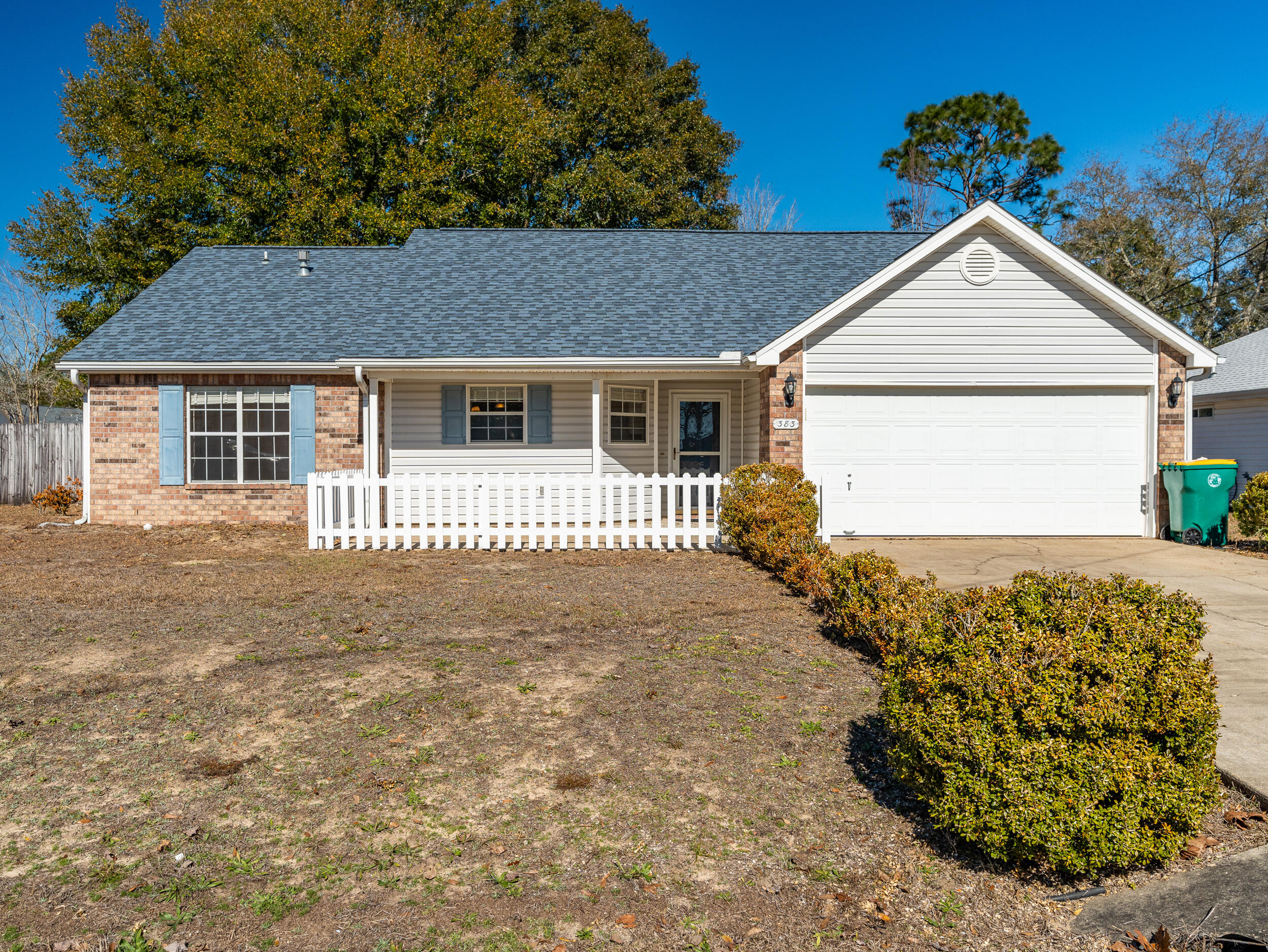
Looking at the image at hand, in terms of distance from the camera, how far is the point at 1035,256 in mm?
11430

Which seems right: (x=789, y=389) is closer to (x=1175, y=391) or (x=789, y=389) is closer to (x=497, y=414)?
(x=497, y=414)

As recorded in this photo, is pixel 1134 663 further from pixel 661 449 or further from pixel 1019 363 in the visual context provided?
pixel 661 449

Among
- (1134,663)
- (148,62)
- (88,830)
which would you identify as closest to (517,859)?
(88,830)

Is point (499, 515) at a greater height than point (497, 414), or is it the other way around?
point (497, 414)

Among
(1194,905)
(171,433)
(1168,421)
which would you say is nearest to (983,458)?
(1168,421)

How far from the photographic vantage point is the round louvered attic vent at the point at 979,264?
450 inches

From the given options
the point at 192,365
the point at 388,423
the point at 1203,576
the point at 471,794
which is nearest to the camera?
the point at 471,794

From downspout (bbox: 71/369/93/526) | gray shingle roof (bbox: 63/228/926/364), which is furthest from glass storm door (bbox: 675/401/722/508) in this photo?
downspout (bbox: 71/369/93/526)

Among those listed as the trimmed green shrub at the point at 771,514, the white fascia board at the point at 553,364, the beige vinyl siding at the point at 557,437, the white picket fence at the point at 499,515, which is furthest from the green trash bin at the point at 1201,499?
the white picket fence at the point at 499,515

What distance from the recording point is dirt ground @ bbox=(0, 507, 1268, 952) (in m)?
2.78

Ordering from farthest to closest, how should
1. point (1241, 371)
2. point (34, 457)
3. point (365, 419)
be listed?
point (1241, 371)
point (34, 457)
point (365, 419)

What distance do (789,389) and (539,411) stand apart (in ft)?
14.2

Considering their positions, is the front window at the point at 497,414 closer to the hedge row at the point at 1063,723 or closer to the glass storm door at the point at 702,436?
the glass storm door at the point at 702,436

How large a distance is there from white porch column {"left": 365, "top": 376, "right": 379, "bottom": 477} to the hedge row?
10197 millimetres
